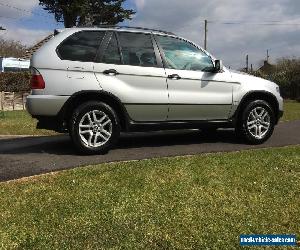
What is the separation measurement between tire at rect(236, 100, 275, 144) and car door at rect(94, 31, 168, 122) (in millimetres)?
1402

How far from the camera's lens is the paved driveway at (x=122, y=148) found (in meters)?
6.02

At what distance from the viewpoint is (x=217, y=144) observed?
765 centimetres

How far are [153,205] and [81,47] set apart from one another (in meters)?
3.15

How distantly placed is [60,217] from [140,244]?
88 cm

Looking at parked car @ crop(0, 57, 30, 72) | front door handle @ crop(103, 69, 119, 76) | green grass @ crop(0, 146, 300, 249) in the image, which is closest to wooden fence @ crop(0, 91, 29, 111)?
parked car @ crop(0, 57, 30, 72)

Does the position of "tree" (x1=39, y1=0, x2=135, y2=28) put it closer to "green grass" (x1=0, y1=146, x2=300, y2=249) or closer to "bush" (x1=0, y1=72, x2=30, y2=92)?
"bush" (x1=0, y1=72, x2=30, y2=92)

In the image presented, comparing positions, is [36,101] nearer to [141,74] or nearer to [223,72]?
[141,74]

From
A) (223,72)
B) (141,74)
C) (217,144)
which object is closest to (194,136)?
(217,144)

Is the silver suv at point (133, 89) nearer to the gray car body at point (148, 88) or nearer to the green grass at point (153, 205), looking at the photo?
the gray car body at point (148, 88)

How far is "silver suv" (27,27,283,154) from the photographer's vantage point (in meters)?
6.40

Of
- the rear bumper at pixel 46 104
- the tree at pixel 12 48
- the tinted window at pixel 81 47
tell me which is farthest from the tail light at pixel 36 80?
the tree at pixel 12 48

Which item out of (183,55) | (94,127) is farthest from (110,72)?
(183,55)

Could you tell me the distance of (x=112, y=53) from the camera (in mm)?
6711

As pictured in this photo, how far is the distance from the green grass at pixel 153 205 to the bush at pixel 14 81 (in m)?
28.9
